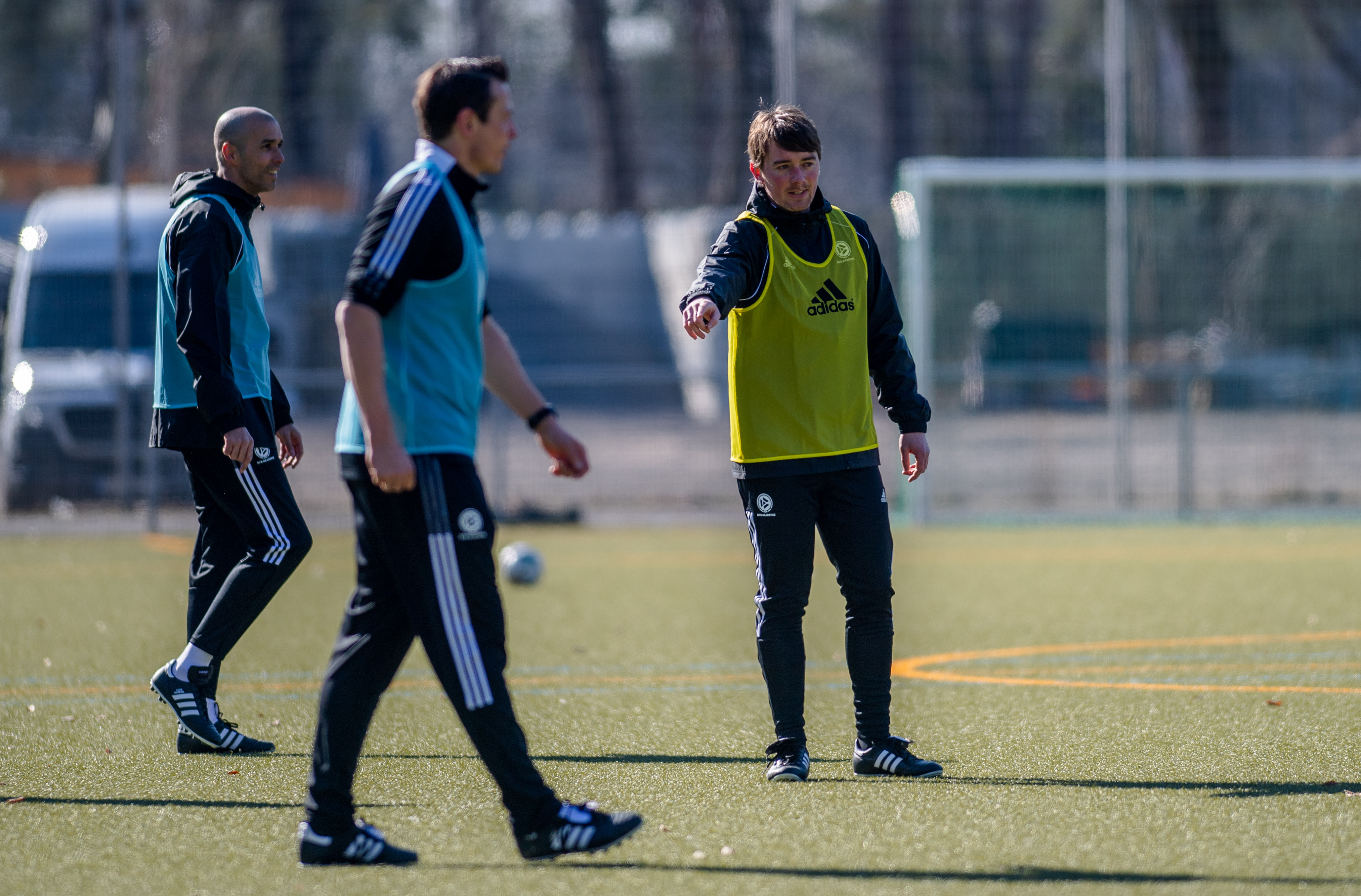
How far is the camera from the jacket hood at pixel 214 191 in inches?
203

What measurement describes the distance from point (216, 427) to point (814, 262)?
1.86m

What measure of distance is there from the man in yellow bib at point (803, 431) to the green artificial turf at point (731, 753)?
0.27 m

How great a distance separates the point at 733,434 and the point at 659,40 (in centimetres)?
1195

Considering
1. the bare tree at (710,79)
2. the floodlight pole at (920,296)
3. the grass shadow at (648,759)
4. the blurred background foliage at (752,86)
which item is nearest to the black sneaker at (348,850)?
the grass shadow at (648,759)

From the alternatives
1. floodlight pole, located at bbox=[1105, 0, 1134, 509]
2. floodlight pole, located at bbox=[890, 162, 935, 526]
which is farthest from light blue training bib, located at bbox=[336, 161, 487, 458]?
floodlight pole, located at bbox=[1105, 0, 1134, 509]

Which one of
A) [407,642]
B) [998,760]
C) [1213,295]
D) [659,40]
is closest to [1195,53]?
[1213,295]

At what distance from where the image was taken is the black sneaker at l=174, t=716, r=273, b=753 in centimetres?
507

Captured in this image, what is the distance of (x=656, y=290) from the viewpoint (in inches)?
579

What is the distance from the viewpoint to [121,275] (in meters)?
12.9

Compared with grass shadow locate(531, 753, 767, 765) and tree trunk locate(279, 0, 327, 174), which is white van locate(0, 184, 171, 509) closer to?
tree trunk locate(279, 0, 327, 174)

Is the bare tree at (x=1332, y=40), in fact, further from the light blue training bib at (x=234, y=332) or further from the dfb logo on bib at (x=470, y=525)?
the dfb logo on bib at (x=470, y=525)

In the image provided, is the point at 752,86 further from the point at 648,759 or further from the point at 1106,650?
the point at 648,759

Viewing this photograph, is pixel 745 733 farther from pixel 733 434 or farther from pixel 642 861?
pixel 642 861

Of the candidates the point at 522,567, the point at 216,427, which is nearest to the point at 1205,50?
the point at 522,567
